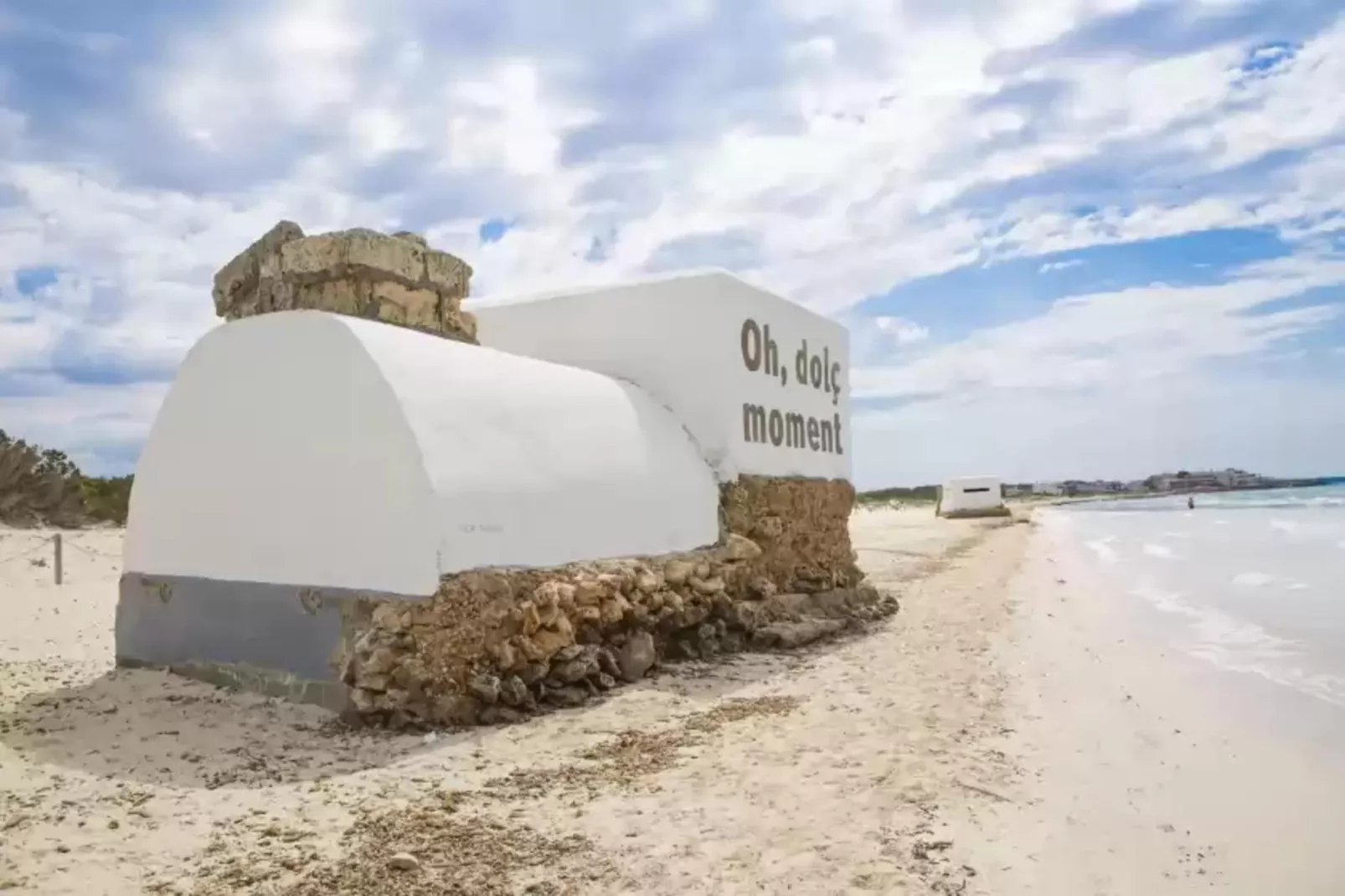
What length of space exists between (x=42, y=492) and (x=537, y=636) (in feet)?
55.3

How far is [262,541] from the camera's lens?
21.6 feet

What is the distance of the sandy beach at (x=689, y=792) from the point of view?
12.8ft

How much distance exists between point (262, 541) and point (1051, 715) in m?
5.78

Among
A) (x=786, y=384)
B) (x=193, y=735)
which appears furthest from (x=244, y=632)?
(x=786, y=384)

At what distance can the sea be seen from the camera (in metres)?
8.92

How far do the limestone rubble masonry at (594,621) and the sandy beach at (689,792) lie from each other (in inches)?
10.6

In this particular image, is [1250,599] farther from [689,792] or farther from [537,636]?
[689,792]

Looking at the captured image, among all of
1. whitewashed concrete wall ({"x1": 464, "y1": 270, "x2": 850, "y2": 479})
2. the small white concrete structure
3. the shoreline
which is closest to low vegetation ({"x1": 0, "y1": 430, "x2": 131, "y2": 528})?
whitewashed concrete wall ({"x1": 464, "y1": 270, "x2": 850, "y2": 479})

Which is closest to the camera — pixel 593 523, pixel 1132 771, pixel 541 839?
pixel 541 839

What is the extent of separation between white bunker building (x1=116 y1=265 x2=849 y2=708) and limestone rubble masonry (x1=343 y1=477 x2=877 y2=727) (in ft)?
0.70

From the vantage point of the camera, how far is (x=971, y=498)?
162ft

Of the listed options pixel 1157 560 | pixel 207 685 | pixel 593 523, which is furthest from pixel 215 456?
pixel 1157 560

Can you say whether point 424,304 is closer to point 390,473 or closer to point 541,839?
point 390,473

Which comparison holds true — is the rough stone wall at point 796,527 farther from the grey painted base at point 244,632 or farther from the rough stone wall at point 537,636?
the grey painted base at point 244,632
